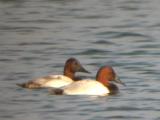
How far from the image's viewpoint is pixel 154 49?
21.7 metres

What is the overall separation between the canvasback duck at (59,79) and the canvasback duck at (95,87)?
0.32 m

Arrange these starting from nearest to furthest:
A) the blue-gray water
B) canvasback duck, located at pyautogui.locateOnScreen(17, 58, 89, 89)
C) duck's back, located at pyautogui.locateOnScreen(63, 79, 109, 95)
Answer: the blue-gray water, duck's back, located at pyautogui.locateOnScreen(63, 79, 109, 95), canvasback duck, located at pyautogui.locateOnScreen(17, 58, 89, 89)

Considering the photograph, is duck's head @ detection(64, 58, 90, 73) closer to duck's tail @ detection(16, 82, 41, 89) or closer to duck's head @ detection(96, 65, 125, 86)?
duck's head @ detection(96, 65, 125, 86)

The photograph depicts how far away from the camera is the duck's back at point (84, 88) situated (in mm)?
16766

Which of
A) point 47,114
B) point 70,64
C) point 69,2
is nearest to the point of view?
point 47,114

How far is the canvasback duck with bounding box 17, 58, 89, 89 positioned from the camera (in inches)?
678

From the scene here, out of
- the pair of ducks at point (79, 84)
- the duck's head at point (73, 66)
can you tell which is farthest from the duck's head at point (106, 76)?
the duck's head at point (73, 66)

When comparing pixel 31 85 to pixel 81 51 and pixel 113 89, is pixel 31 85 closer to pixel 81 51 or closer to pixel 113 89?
pixel 113 89

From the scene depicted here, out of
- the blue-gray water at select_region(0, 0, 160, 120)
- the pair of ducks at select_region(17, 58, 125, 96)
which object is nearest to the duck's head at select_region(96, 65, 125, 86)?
the pair of ducks at select_region(17, 58, 125, 96)

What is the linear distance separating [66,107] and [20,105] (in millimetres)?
657

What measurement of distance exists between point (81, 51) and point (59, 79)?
13.1ft

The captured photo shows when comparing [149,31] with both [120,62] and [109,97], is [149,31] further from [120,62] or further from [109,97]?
[109,97]

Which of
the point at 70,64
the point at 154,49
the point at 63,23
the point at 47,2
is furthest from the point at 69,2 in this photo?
the point at 70,64

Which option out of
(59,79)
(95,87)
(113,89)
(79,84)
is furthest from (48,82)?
(113,89)
